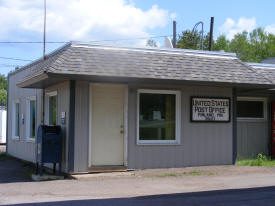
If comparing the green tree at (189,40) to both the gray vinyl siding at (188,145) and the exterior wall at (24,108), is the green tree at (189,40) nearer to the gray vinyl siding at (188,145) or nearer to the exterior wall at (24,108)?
the exterior wall at (24,108)

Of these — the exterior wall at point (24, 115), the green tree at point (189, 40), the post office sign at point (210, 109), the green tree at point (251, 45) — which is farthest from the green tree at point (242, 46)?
the post office sign at point (210, 109)

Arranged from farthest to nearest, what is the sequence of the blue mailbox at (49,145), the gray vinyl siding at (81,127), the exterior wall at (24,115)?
the exterior wall at (24,115), the gray vinyl siding at (81,127), the blue mailbox at (49,145)

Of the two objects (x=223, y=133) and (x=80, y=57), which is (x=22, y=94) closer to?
(x=80, y=57)

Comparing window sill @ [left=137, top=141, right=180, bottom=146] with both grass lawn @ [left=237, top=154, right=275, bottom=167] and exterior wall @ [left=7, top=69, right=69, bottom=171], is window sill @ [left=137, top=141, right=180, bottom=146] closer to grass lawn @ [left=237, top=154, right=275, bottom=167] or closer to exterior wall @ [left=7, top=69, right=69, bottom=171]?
exterior wall @ [left=7, top=69, right=69, bottom=171]

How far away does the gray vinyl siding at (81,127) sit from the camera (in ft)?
38.0

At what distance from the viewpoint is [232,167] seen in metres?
13.1

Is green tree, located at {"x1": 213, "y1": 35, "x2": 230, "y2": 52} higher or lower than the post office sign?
higher

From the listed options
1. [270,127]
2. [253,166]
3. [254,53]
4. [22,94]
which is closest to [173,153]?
[253,166]

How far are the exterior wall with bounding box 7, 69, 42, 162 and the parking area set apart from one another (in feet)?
8.47

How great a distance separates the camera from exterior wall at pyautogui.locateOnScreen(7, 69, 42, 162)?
49.9ft

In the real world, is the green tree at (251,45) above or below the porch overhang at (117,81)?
above

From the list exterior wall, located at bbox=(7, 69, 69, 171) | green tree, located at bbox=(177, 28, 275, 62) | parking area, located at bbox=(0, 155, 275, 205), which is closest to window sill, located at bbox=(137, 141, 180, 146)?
parking area, located at bbox=(0, 155, 275, 205)

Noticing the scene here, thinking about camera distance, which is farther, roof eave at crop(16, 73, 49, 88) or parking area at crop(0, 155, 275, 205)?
roof eave at crop(16, 73, 49, 88)

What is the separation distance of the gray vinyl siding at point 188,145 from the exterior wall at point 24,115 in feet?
13.5
